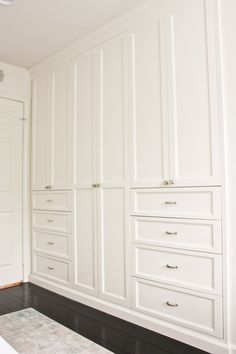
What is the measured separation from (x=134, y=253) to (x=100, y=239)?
41 cm

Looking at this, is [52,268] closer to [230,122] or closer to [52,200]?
[52,200]

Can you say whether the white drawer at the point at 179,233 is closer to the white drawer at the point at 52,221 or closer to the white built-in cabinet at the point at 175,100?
the white built-in cabinet at the point at 175,100

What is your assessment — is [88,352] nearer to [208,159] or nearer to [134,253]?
[134,253]

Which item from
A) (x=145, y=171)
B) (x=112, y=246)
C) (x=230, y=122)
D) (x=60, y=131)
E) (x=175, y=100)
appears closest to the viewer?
(x=230, y=122)

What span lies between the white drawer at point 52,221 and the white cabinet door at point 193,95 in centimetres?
137

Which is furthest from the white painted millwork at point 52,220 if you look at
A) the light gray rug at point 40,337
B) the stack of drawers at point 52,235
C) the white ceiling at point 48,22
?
the white ceiling at point 48,22

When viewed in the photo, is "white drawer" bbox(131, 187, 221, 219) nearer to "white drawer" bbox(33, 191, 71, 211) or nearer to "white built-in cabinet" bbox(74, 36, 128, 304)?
"white built-in cabinet" bbox(74, 36, 128, 304)

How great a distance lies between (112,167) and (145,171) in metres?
0.38

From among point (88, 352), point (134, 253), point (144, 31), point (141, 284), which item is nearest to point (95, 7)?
point (144, 31)

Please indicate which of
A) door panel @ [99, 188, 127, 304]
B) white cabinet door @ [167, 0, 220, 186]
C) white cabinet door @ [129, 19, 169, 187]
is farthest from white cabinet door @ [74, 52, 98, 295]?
white cabinet door @ [167, 0, 220, 186]

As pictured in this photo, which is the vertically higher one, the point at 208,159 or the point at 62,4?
the point at 62,4

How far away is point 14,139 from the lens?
11.5ft

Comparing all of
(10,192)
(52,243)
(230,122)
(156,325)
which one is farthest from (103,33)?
(156,325)

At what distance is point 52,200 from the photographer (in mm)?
3234
